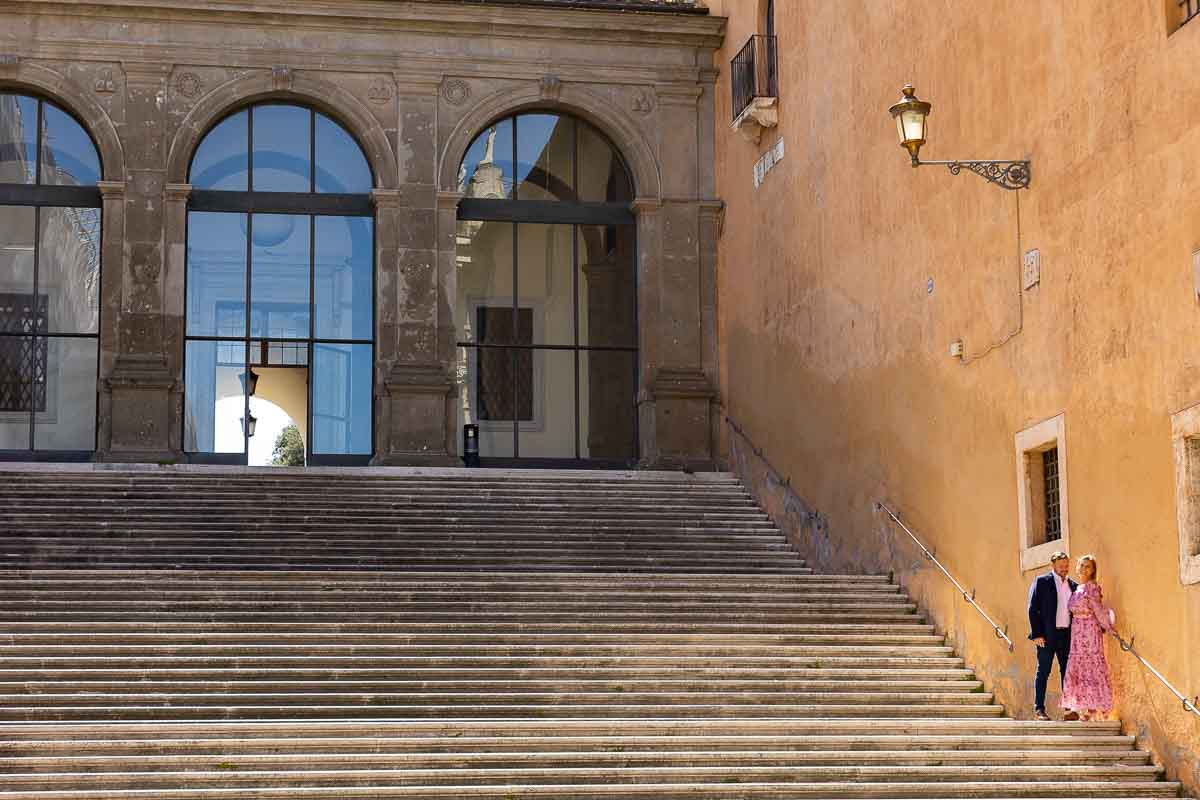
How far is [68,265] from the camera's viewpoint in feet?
78.8

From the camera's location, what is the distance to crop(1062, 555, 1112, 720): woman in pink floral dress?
1293 centimetres

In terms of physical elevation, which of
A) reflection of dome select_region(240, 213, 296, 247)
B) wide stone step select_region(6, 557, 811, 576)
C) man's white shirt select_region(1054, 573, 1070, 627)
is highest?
reflection of dome select_region(240, 213, 296, 247)

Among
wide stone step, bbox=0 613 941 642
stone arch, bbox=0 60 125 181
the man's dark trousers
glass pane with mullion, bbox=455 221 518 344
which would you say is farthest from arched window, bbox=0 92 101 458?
the man's dark trousers

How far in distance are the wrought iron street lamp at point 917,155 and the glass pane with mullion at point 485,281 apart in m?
10.3

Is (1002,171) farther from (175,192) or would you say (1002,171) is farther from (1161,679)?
(175,192)

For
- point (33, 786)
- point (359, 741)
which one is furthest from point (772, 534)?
point (33, 786)

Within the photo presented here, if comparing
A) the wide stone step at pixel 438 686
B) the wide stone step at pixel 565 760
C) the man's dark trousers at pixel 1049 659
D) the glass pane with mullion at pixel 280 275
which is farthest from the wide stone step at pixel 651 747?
the glass pane with mullion at pixel 280 275

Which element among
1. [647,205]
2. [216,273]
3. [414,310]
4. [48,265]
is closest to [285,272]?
[216,273]

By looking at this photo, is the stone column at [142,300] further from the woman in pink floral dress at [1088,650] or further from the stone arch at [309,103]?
the woman in pink floral dress at [1088,650]

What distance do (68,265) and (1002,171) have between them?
528 inches

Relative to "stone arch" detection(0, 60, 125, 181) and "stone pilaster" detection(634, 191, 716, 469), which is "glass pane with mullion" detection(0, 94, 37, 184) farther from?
"stone pilaster" detection(634, 191, 716, 469)

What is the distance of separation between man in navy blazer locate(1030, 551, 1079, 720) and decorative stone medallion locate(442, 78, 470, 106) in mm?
13308

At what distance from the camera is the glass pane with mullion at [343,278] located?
80.7 feet

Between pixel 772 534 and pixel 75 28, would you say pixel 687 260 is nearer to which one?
pixel 772 534
